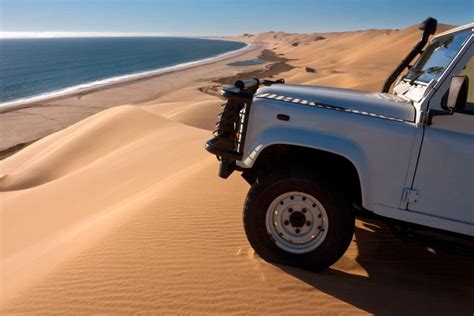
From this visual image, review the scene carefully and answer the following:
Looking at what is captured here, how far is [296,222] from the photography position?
388cm

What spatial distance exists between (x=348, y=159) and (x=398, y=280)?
4.42 ft

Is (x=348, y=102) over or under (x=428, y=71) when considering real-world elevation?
under

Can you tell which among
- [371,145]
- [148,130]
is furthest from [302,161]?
[148,130]

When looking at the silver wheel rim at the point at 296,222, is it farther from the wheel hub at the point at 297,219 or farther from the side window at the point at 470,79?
the side window at the point at 470,79

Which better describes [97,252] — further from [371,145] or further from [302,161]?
[371,145]

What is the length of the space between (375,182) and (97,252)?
9.88 ft

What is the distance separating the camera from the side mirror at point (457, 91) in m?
3.19

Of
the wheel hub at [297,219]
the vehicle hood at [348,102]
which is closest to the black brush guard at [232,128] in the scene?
the vehicle hood at [348,102]

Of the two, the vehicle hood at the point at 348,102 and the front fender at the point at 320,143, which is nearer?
the front fender at the point at 320,143

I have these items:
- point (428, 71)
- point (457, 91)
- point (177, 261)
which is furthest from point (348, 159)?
point (177, 261)

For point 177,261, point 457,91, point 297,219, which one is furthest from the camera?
point 177,261

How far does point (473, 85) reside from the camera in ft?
12.1

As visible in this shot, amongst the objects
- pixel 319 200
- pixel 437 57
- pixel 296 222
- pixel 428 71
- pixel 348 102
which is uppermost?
pixel 437 57

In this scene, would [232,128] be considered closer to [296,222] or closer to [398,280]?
[296,222]
